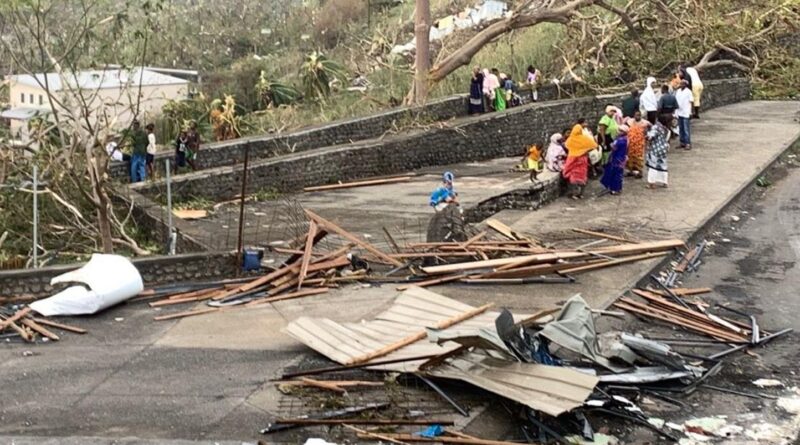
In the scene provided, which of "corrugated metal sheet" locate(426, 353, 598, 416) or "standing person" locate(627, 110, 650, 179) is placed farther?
"standing person" locate(627, 110, 650, 179)

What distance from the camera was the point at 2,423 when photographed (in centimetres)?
743

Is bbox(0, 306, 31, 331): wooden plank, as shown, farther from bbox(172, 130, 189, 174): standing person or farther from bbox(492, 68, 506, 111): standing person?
bbox(492, 68, 506, 111): standing person

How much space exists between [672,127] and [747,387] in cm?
1259

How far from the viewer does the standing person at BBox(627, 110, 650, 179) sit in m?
17.0

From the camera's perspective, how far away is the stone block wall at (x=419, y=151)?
60.3 ft

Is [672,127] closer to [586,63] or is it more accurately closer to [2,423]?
[586,63]

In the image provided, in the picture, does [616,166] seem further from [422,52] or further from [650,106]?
[422,52]

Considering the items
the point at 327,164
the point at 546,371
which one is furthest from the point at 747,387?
the point at 327,164

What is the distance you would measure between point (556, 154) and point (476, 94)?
28.1ft

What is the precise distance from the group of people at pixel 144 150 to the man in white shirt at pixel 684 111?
9424 millimetres

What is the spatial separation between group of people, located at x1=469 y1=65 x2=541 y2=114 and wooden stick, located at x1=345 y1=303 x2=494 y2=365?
15.4m

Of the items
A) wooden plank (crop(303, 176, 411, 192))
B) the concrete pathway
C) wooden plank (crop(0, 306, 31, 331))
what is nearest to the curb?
the concrete pathway

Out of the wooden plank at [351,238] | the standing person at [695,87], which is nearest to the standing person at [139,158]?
the wooden plank at [351,238]

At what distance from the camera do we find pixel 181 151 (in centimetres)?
1880
